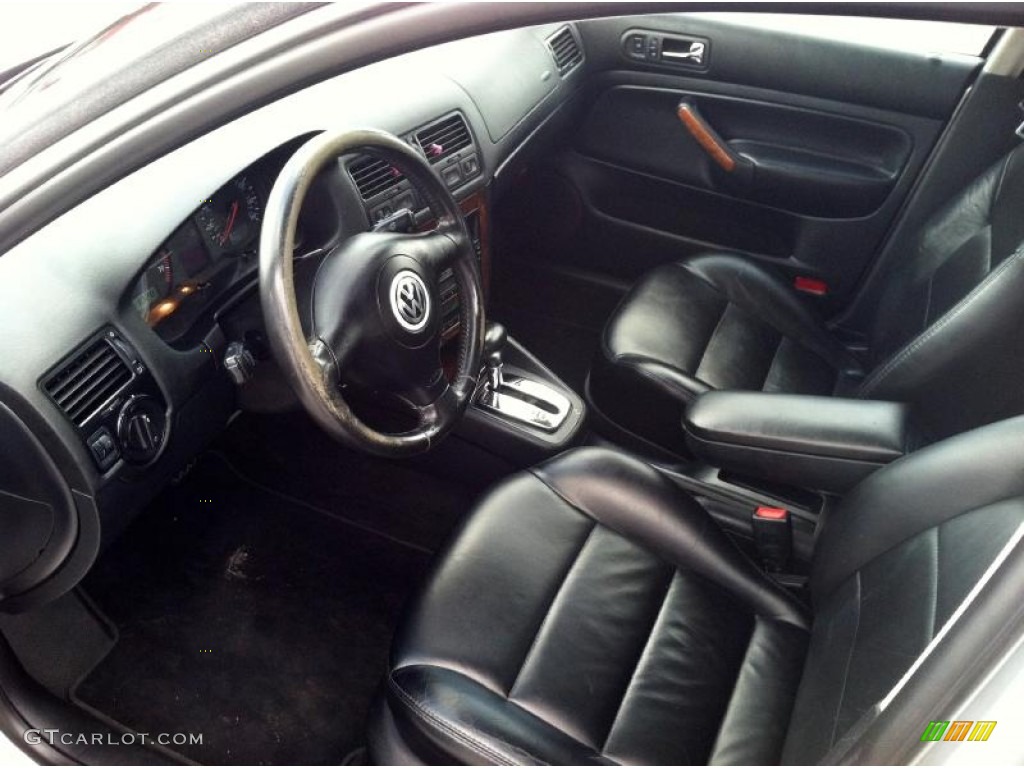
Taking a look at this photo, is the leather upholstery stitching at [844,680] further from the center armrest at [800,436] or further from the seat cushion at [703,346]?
the seat cushion at [703,346]

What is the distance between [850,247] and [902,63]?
1.38 ft

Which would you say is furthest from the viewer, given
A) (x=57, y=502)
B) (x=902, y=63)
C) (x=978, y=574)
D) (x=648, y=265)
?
(x=648, y=265)

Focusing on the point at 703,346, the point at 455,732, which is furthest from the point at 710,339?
the point at 455,732

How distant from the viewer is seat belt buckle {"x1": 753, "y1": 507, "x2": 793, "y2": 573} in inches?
58.6

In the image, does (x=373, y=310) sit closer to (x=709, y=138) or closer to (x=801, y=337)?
(x=801, y=337)

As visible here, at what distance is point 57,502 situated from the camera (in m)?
1.24

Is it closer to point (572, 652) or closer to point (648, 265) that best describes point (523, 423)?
point (572, 652)

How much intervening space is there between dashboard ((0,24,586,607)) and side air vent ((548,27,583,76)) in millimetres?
548

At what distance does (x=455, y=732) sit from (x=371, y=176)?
918mm

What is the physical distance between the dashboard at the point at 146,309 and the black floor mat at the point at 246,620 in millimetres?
457

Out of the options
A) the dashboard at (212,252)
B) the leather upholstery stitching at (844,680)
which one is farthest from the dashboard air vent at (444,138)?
the leather upholstery stitching at (844,680)

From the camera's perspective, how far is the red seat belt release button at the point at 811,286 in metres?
2.26

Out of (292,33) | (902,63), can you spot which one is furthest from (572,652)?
(902,63)

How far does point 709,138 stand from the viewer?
2207mm
